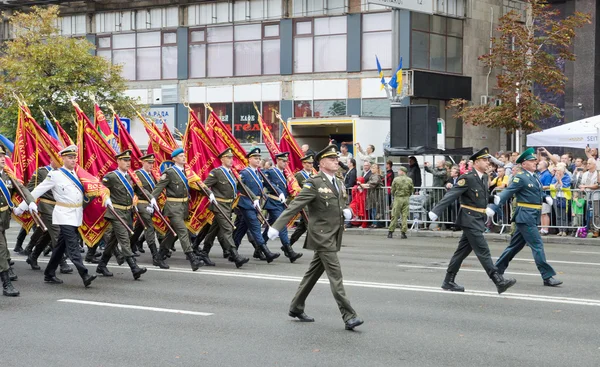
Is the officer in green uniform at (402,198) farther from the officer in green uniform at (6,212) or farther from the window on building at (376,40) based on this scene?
the window on building at (376,40)

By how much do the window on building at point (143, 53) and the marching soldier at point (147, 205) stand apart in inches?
1044

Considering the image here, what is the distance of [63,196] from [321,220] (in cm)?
436

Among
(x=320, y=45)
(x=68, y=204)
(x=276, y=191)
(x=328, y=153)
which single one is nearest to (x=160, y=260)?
(x=276, y=191)

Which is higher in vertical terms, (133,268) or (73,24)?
(73,24)

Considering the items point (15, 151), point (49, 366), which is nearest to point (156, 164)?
point (15, 151)

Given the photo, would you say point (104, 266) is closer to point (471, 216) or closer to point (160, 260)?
point (160, 260)

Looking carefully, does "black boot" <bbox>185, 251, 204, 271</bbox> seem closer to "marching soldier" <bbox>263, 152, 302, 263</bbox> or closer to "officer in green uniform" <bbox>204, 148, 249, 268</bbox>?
"officer in green uniform" <bbox>204, 148, 249, 268</bbox>

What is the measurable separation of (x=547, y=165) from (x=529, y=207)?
8160 mm

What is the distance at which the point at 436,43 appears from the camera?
3659 cm

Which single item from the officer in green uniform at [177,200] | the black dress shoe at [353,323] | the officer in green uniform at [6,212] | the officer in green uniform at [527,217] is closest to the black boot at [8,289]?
the officer in green uniform at [6,212]

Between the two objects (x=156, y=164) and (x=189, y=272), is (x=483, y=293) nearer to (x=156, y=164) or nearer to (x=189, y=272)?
(x=189, y=272)

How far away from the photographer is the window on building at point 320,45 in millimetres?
37312

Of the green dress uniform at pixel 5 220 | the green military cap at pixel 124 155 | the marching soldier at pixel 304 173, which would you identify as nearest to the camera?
the green dress uniform at pixel 5 220

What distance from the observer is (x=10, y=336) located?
9.02 meters
